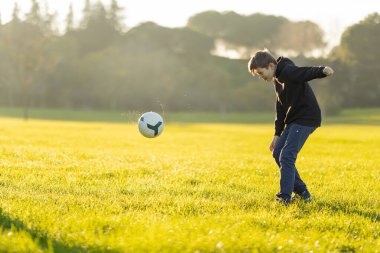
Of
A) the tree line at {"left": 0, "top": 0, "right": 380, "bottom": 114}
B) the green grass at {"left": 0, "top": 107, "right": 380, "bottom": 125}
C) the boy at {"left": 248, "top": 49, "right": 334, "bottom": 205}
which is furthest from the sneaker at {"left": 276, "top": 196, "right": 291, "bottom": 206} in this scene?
the tree line at {"left": 0, "top": 0, "right": 380, "bottom": 114}

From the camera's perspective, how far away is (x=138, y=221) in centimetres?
542

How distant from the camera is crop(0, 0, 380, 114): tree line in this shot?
8012 cm

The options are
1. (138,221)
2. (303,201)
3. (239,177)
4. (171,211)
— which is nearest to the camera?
(138,221)

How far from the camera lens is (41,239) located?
4750 millimetres

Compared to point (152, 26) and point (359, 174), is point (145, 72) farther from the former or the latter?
point (359, 174)

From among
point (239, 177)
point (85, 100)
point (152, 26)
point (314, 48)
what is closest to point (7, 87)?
point (85, 100)

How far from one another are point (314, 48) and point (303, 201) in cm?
10812

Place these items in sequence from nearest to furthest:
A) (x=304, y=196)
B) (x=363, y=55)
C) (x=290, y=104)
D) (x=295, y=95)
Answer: (x=295, y=95)
(x=290, y=104)
(x=304, y=196)
(x=363, y=55)

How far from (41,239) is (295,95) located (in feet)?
14.3

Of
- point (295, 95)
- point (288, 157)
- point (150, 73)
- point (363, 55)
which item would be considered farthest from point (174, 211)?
point (363, 55)

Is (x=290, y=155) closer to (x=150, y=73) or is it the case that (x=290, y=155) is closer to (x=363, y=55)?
(x=150, y=73)

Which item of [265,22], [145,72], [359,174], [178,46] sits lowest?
[359,174]

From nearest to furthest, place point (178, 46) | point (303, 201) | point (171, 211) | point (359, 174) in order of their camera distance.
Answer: point (171, 211)
point (303, 201)
point (359, 174)
point (178, 46)

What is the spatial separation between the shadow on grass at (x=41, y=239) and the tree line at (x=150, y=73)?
61.6 meters
